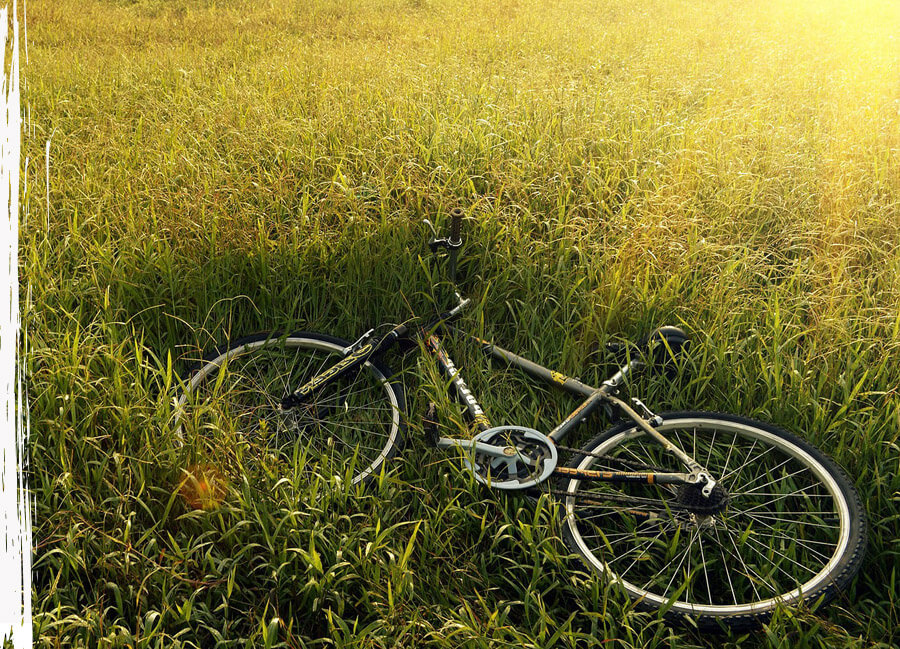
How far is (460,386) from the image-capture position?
326 centimetres

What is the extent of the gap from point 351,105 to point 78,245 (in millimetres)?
2787

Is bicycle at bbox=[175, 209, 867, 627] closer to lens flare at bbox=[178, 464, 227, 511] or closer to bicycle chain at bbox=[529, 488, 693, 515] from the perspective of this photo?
bicycle chain at bbox=[529, 488, 693, 515]

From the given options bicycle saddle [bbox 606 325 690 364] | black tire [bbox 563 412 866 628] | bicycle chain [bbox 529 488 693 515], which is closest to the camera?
black tire [bbox 563 412 866 628]

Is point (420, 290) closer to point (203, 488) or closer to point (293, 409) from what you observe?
point (293, 409)

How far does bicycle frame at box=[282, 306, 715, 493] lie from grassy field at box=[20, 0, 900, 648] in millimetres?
173

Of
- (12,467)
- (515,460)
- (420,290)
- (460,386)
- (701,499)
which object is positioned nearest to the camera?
(701,499)

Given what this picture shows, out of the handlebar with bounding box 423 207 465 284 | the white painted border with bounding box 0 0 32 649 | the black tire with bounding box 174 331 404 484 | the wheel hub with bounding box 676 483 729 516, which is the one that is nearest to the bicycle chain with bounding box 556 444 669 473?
the wheel hub with bounding box 676 483 729 516

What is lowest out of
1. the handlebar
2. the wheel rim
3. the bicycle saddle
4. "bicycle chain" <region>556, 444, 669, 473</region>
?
the wheel rim

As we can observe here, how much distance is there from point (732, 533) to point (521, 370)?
1246mm

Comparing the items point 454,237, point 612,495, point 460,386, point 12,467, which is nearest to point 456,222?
point 454,237

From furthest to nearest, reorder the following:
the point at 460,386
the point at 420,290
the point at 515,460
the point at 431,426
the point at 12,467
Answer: the point at 420,290 → the point at 460,386 → the point at 431,426 → the point at 515,460 → the point at 12,467

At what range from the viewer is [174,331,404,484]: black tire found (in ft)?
10.1

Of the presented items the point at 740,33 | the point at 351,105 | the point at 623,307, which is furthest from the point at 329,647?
the point at 740,33

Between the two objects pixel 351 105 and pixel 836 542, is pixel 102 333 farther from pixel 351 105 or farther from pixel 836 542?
pixel 836 542
